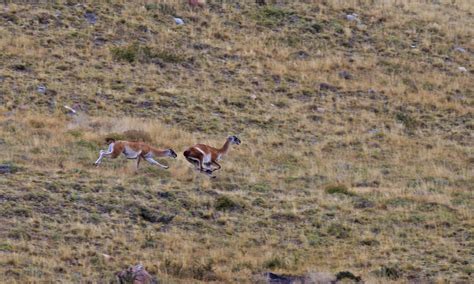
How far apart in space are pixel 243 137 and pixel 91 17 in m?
9.40

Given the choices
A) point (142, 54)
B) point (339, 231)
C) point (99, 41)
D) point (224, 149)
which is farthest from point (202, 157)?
point (99, 41)

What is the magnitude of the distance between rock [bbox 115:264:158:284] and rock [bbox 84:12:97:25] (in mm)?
19612

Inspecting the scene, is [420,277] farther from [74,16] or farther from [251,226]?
[74,16]

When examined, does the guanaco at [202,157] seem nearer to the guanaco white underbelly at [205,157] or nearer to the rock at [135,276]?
the guanaco white underbelly at [205,157]

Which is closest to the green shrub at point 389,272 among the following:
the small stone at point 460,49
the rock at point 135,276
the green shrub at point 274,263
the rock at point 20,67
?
the green shrub at point 274,263

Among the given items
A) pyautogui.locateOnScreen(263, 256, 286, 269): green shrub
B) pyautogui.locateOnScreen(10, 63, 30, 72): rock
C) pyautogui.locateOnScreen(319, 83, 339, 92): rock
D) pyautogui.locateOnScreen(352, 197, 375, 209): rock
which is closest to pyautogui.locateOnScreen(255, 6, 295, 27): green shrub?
pyautogui.locateOnScreen(319, 83, 339, 92): rock

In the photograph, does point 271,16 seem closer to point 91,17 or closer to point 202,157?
point 91,17

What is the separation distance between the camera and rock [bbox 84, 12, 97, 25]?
32.9m

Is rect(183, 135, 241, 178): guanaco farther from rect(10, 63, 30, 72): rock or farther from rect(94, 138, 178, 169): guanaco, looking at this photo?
rect(10, 63, 30, 72): rock

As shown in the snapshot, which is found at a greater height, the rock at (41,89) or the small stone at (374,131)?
the small stone at (374,131)

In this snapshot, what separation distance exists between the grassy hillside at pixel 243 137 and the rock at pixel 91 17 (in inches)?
2.7

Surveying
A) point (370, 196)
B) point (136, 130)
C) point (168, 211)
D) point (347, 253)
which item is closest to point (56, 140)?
point (136, 130)

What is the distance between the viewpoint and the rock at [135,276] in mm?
14016

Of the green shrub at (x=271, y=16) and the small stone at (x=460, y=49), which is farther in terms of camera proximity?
the small stone at (x=460, y=49)
